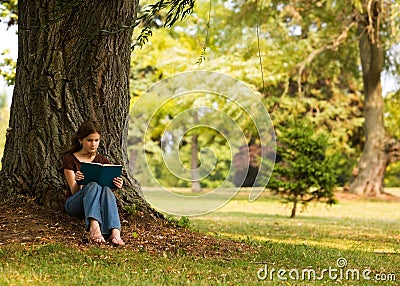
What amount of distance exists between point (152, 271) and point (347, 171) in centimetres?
2977

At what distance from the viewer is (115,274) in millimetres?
5145

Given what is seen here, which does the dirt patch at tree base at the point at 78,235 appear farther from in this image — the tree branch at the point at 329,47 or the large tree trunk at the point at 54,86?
the tree branch at the point at 329,47

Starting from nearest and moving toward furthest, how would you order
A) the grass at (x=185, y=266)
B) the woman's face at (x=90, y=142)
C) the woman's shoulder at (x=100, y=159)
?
the grass at (x=185, y=266) < the woman's face at (x=90, y=142) < the woman's shoulder at (x=100, y=159)

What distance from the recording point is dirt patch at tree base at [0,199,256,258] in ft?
20.4

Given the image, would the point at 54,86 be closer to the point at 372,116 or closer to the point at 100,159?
the point at 100,159

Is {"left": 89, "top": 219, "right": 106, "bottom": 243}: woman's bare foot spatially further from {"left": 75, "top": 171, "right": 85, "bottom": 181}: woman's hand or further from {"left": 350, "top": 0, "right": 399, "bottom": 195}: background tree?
{"left": 350, "top": 0, "right": 399, "bottom": 195}: background tree

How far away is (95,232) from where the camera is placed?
6207mm

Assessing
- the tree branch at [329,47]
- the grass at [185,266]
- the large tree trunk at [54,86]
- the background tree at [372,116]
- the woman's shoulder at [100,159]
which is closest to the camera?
the grass at [185,266]


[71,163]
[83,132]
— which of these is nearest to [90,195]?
[71,163]

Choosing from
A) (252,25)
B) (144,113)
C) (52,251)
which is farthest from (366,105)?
(52,251)

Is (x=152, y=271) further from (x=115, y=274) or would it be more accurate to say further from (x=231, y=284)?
(x=231, y=284)
